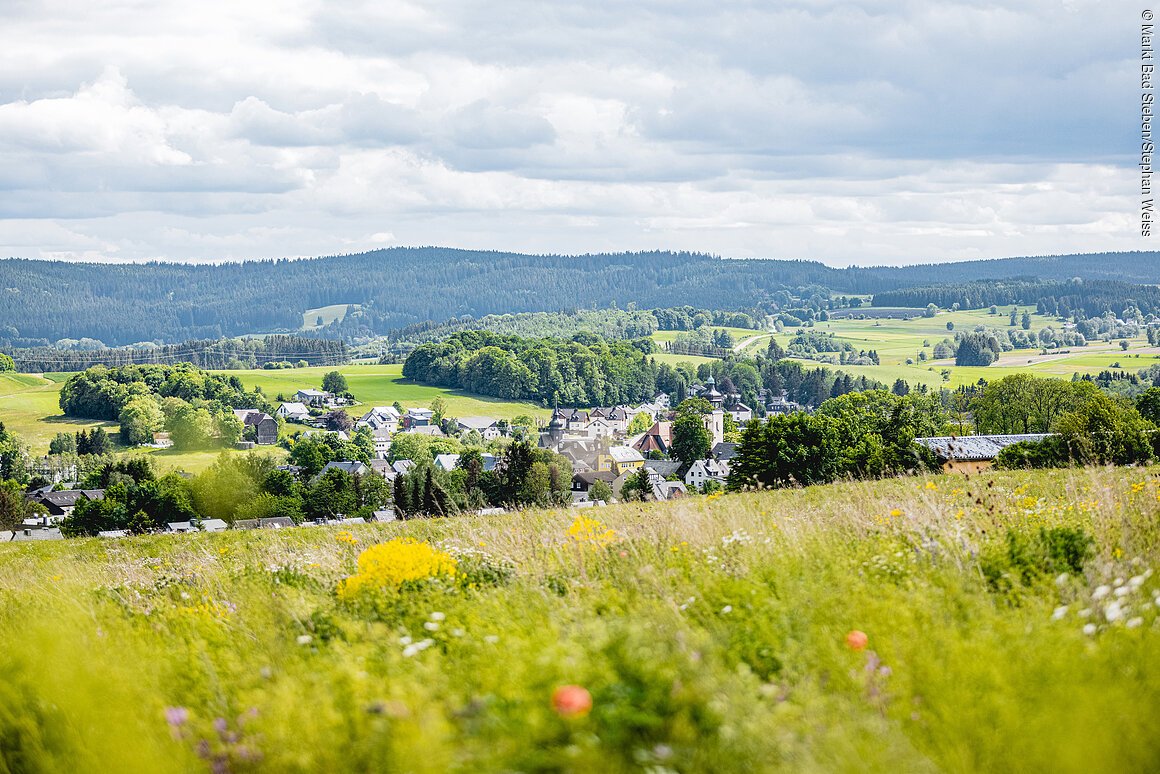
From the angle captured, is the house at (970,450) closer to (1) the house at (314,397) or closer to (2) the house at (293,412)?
(2) the house at (293,412)

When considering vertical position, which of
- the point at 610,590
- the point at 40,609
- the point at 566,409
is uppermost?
the point at 610,590

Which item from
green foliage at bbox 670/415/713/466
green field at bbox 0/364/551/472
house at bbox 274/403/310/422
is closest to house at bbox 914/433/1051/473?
green foliage at bbox 670/415/713/466

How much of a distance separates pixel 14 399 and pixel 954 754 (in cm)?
19127

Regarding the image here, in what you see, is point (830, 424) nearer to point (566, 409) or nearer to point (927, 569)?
point (927, 569)

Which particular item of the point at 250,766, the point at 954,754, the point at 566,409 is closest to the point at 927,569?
the point at 954,754

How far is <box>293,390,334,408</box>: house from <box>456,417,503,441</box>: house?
107 ft

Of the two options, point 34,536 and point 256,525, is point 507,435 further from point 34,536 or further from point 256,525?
point 256,525

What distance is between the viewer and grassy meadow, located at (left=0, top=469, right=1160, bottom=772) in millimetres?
4082

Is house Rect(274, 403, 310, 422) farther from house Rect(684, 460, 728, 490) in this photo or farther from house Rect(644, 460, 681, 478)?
house Rect(684, 460, 728, 490)

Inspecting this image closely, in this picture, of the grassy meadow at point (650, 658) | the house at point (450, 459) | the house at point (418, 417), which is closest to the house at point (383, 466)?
the house at point (450, 459)

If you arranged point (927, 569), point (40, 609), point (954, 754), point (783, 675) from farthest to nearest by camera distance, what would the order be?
point (40, 609) < point (927, 569) < point (783, 675) < point (954, 754)

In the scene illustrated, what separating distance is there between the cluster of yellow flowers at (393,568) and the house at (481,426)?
151 meters

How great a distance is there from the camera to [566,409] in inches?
7603

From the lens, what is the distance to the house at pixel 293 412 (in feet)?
566
